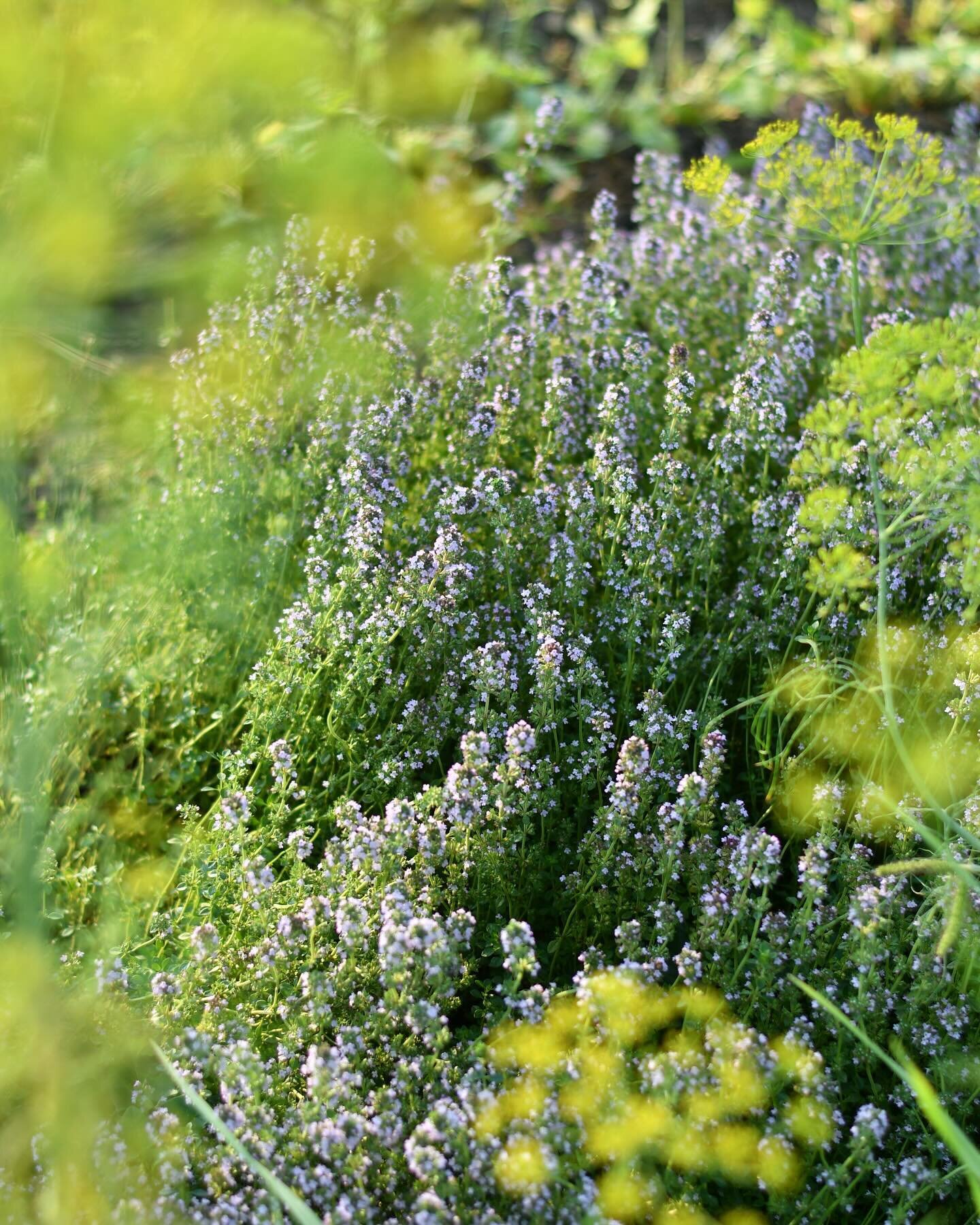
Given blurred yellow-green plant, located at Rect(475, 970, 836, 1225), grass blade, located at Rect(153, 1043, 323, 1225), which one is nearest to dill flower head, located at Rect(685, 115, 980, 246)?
blurred yellow-green plant, located at Rect(475, 970, 836, 1225)

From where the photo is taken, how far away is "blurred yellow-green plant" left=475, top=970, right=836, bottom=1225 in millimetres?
2334

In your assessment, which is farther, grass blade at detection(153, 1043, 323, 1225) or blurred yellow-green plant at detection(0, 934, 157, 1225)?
blurred yellow-green plant at detection(0, 934, 157, 1225)

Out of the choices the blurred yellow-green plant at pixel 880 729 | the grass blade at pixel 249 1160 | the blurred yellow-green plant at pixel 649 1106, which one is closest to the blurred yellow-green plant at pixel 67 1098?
the grass blade at pixel 249 1160

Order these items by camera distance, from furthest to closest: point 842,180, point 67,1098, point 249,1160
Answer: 1. point 842,180
2. point 67,1098
3. point 249,1160

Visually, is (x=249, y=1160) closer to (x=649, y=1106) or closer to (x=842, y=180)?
(x=649, y=1106)

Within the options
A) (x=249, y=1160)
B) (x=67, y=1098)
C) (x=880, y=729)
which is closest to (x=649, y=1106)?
(x=249, y=1160)

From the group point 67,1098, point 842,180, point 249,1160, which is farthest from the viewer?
point 842,180

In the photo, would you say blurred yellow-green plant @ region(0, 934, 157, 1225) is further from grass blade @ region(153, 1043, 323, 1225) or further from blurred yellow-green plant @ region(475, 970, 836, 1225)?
blurred yellow-green plant @ region(475, 970, 836, 1225)

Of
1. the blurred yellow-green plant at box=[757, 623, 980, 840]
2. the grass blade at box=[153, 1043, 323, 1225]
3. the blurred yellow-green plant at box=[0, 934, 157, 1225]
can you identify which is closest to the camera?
the grass blade at box=[153, 1043, 323, 1225]

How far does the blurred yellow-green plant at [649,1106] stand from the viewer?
2.33 m

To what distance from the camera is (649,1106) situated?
2395 millimetres

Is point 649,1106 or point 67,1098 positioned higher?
point 649,1106

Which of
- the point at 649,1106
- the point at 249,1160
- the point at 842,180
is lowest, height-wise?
the point at 249,1160

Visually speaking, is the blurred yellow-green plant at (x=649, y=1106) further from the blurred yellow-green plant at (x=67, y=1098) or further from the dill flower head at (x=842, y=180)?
the dill flower head at (x=842, y=180)
